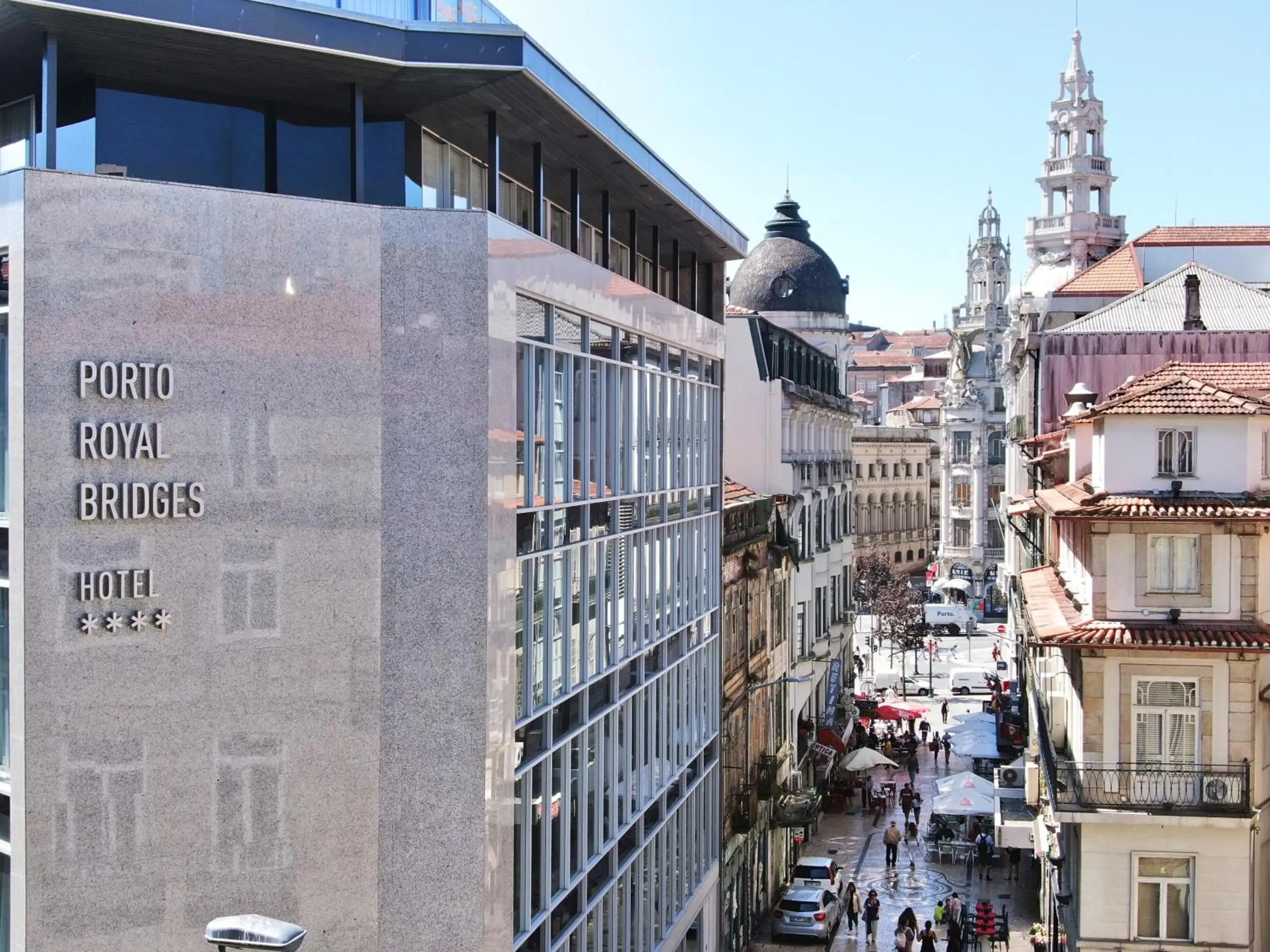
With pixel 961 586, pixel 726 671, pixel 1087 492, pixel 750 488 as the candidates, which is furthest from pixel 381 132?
pixel 961 586

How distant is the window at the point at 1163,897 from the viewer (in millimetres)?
22578

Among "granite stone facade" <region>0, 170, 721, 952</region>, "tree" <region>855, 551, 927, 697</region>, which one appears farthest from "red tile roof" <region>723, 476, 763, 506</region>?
"tree" <region>855, 551, 927, 697</region>

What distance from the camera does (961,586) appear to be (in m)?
104

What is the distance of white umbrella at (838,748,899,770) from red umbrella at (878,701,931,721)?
800cm

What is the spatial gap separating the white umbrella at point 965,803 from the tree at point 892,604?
30.4 m

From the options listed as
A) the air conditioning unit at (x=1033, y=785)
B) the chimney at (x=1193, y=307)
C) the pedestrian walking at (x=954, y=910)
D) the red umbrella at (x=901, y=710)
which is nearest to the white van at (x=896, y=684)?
the red umbrella at (x=901, y=710)

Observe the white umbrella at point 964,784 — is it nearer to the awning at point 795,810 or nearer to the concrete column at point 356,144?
the awning at point 795,810

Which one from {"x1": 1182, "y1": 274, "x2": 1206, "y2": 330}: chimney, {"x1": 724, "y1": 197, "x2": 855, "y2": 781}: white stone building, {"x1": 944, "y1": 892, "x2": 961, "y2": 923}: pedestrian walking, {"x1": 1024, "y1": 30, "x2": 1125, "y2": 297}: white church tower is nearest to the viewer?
{"x1": 944, "y1": 892, "x2": 961, "y2": 923}: pedestrian walking

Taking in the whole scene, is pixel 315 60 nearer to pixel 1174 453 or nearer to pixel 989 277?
pixel 1174 453

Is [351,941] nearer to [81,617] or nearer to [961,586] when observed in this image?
[81,617]

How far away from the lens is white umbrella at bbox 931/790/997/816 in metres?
41.4

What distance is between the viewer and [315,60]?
15586 millimetres

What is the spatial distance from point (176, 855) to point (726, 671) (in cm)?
1998

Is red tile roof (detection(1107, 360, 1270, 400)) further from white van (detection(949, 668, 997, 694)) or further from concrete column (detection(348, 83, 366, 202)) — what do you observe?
white van (detection(949, 668, 997, 694))
